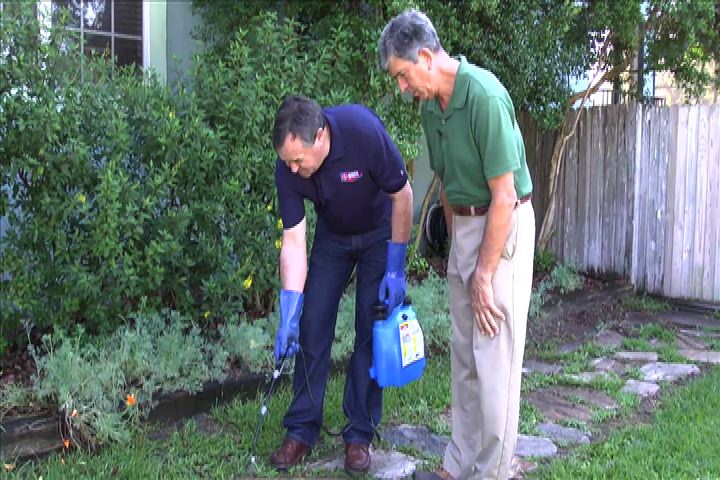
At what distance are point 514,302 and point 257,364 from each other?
212cm

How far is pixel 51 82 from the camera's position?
470cm

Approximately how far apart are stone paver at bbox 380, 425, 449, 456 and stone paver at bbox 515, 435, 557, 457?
15.5 inches

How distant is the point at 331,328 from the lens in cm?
396

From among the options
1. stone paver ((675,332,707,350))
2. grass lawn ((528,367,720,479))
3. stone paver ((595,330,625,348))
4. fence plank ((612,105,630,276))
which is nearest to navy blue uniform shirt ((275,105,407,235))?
grass lawn ((528,367,720,479))

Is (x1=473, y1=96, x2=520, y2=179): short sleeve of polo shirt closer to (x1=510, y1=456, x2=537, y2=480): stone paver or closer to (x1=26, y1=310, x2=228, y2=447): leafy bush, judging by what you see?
Answer: (x1=510, y1=456, x2=537, y2=480): stone paver

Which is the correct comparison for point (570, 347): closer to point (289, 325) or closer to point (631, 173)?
point (631, 173)

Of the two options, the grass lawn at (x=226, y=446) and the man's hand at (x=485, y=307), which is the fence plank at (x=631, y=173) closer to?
the grass lawn at (x=226, y=446)

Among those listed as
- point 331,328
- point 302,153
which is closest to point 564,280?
point 331,328

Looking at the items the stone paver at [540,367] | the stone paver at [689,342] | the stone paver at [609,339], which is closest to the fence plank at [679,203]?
the stone paver at [689,342]

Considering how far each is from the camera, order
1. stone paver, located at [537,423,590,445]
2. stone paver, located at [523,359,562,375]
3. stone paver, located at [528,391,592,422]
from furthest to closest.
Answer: stone paver, located at [523,359,562,375]
stone paver, located at [528,391,592,422]
stone paver, located at [537,423,590,445]

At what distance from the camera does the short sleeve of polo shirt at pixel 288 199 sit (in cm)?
377

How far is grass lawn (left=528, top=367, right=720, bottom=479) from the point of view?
150 inches

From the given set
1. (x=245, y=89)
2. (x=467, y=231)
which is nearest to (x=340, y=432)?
(x=467, y=231)

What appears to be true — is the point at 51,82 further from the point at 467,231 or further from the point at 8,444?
the point at 467,231
